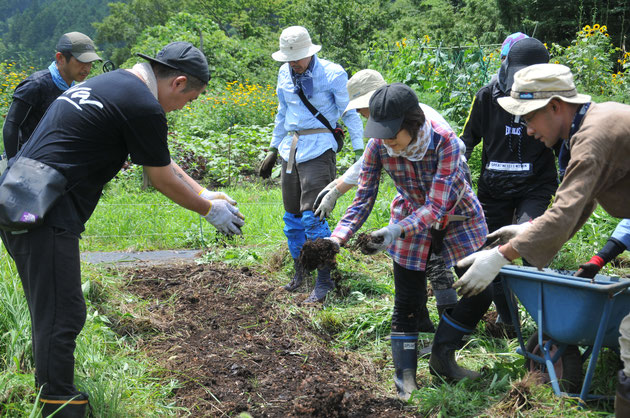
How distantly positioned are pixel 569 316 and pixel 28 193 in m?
2.46

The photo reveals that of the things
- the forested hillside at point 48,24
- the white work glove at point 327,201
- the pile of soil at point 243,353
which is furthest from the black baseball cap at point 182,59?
the forested hillside at point 48,24

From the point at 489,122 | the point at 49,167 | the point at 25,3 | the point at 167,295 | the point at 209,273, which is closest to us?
the point at 49,167

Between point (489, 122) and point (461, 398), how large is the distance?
1.99m

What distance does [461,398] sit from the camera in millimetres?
2994

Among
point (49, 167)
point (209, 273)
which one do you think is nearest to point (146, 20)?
point (209, 273)

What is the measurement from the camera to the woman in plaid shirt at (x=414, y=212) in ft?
9.53

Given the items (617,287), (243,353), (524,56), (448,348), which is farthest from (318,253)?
(524,56)

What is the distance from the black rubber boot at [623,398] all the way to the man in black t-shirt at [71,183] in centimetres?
Result: 220

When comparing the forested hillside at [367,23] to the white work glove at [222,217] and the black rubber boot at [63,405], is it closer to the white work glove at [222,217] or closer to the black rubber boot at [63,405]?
the white work glove at [222,217]

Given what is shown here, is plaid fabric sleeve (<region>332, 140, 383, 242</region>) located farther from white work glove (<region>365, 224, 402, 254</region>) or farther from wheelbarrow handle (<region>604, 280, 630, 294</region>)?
wheelbarrow handle (<region>604, 280, 630, 294</region>)

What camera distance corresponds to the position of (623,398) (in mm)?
2273

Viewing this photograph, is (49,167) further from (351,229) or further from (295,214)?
(295,214)

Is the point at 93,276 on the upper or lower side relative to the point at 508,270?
lower

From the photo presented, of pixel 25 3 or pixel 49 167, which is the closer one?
pixel 49 167
